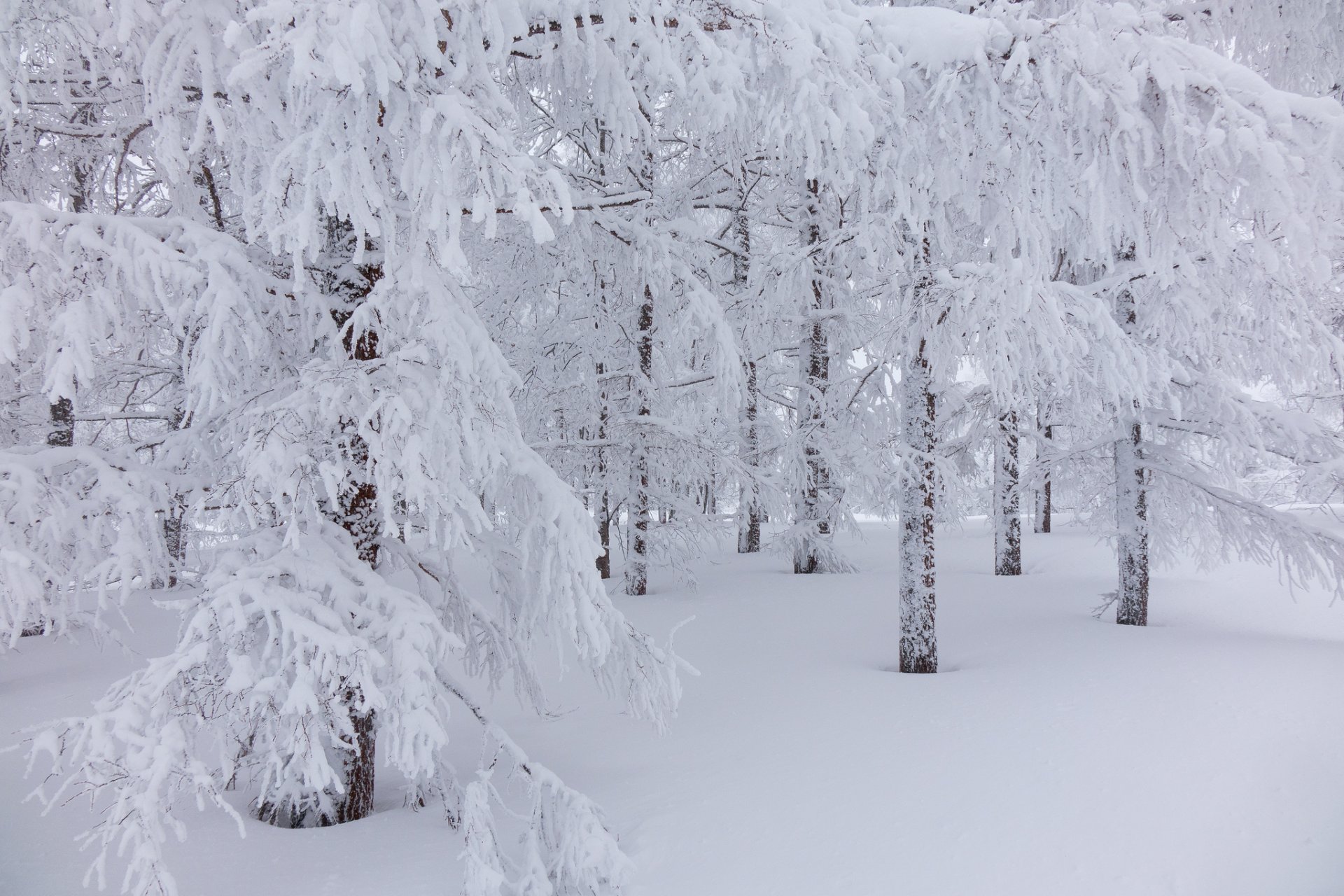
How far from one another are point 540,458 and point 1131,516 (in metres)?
7.29

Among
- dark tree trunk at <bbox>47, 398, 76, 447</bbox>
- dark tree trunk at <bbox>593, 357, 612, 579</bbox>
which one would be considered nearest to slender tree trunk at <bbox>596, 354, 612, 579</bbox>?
dark tree trunk at <bbox>593, 357, 612, 579</bbox>

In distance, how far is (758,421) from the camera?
14695mm

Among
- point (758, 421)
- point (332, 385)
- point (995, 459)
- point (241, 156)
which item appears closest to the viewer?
point (332, 385)

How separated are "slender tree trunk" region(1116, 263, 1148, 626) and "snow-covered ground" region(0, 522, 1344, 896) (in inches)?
19.1

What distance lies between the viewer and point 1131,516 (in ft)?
29.2

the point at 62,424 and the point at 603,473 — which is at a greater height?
the point at 62,424

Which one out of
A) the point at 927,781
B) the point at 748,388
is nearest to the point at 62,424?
the point at 927,781

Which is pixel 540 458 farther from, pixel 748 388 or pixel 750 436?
pixel 750 436

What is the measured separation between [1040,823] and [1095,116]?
3.84 m

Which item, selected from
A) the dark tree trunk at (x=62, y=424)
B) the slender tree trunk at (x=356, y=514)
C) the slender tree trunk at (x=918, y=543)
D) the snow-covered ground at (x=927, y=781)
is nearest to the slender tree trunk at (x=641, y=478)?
the snow-covered ground at (x=927, y=781)

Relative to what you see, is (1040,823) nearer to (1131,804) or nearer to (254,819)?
(1131,804)

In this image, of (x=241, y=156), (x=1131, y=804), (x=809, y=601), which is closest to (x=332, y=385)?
(x=241, y=156)

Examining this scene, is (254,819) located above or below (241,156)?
below

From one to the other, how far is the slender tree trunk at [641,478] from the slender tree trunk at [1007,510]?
533 centimetres
